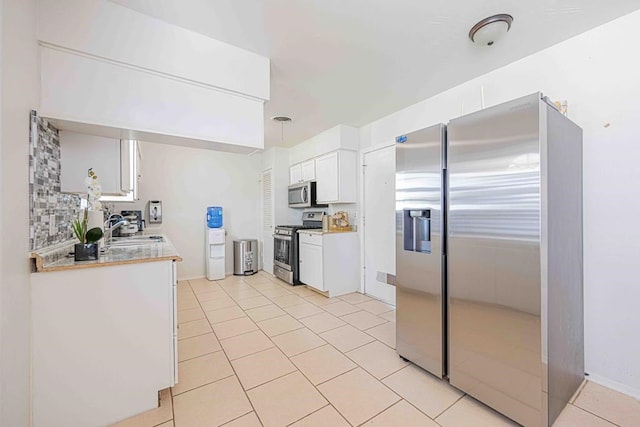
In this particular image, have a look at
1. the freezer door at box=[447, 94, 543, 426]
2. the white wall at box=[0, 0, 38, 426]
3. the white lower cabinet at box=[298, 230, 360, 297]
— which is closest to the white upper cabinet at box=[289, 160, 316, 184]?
the white lower cabinet at box=[298, 230, 360, 297]

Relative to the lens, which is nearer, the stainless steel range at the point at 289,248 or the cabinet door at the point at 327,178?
the cabinet door at the point at 327,178

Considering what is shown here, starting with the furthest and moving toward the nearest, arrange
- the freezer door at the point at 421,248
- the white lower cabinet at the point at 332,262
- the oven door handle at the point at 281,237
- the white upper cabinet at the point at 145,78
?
the oven door handle at the point at 281,237 → the white lower cabinet at the point at 332,262 → the freezer door at the point at 421,248 → the white upper cabinet at the point at 145,78

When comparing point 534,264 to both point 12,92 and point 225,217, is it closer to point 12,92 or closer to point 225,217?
point 12,92

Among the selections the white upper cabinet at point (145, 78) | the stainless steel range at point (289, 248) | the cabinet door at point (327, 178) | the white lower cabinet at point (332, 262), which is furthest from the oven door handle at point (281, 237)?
the white upper cabinet at point (145, 78)

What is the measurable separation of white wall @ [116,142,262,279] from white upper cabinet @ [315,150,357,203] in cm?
199

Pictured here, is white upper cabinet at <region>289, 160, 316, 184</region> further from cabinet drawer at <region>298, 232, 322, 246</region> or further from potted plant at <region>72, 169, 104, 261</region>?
potted plant at <region>72, 169, 104, 261</region>

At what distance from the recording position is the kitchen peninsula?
135 cm

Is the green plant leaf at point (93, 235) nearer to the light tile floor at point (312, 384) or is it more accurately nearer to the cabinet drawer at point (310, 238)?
the light tile floor at point (312, 384)

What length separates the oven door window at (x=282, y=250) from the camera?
432 centimetres

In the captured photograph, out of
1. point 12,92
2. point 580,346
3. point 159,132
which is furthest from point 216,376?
point 580,346

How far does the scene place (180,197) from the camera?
4.59m

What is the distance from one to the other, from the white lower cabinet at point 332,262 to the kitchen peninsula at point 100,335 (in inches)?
87.6

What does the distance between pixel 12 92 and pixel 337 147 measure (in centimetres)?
310

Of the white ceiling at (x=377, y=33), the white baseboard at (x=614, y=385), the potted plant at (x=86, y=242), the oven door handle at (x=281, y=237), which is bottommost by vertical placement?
the white baseboard at (x=614, y=385)
